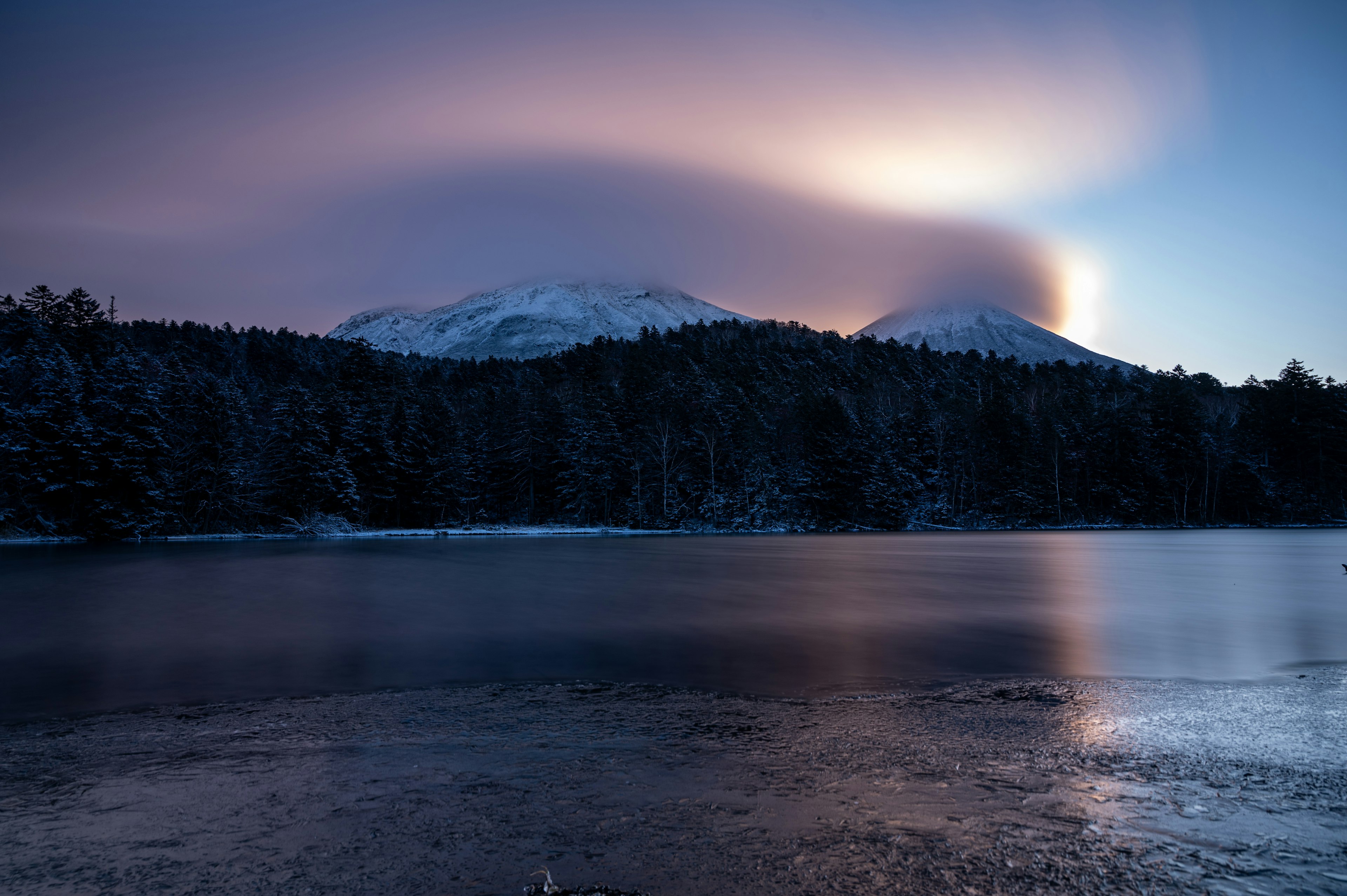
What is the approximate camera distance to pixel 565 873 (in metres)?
3.94

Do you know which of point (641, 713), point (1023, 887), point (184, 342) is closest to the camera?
point (1023, 887)

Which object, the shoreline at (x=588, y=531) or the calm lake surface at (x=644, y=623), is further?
the shoreline at (x=588, y=531)

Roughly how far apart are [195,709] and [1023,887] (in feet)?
27.2

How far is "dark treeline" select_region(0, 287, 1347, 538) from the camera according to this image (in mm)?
55125

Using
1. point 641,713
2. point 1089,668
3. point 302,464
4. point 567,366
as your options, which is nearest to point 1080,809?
point 641,713

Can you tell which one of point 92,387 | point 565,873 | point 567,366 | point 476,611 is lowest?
point 476,611

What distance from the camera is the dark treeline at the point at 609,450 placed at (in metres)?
55.1

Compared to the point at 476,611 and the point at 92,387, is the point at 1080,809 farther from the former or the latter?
the point at 92,387

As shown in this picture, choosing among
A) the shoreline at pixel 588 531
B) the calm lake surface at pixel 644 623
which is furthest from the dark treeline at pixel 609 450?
the calm lake surface at pixel 644 623

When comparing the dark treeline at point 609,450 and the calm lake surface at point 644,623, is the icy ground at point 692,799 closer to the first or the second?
the calm lake surface at point 644,623

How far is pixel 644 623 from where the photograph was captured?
1510 centimetres

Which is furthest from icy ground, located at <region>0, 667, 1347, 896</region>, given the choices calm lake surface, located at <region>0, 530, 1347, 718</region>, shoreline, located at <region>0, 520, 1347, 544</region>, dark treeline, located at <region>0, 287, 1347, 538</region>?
dark treeline, located at <region>0, 287, 1347, 538</region>

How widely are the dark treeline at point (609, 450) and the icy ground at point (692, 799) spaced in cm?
5998

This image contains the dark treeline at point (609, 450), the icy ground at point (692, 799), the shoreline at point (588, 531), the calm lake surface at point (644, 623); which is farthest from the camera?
the shoreline at point (588, 531)
